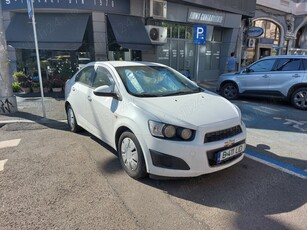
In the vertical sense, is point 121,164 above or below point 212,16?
below

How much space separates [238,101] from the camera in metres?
8.90

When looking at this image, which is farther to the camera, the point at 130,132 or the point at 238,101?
the point at 238,101

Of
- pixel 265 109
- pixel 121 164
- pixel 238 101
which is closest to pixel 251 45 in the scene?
pixel 238 101

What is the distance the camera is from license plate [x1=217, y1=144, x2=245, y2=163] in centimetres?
310

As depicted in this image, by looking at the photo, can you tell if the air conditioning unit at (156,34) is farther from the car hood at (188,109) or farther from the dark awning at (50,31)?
the car hood at (188,109)

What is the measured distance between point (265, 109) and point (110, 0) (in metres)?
7.28

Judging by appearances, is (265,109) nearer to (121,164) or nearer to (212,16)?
(121,164)

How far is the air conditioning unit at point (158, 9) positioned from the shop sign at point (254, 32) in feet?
24.9

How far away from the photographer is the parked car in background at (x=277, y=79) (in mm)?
7590

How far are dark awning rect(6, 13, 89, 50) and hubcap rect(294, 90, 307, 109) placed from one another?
7.81m

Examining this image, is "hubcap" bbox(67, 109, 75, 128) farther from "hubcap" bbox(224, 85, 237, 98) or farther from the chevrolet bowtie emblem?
"hubcap" bbox(224, 85, 237, 98)

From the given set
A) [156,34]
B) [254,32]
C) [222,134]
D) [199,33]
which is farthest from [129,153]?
[254,32]

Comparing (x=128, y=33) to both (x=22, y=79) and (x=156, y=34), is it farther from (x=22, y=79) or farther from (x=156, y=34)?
(x=22, y=79)

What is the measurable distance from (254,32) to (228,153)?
1514cm
